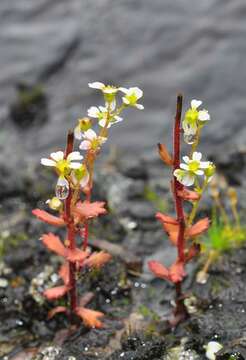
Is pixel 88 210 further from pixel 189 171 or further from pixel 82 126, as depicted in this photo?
pixel 189 171

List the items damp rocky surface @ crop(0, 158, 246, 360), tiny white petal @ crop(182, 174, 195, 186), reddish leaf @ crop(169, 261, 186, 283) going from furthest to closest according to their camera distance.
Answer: damp rocky surface @ crop(0, 158, 246, 360) → reddish leaf @ crop(169, 261, 186, 283) → tiny white petal @ crop(182, 174, 195, 186)

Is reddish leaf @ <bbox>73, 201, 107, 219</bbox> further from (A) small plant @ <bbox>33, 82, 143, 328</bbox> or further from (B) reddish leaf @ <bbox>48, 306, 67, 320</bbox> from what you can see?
(B) reddish leaf @ <bbox>48, 306, 67, 320</bbox>

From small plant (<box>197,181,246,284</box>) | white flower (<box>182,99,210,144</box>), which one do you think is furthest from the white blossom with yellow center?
small plant (<box>197,181,246,284</box>)

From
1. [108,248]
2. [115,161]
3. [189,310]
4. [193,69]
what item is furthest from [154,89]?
[189,310]

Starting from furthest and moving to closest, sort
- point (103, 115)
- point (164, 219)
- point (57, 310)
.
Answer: point (57, 310)
point (164, 219)
point (103, 115)

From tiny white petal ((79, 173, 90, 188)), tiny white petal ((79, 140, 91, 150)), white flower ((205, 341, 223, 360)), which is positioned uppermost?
tiny white petal ((79, 140, 91, 150))

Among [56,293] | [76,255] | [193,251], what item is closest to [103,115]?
[76,255]
